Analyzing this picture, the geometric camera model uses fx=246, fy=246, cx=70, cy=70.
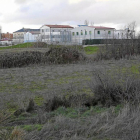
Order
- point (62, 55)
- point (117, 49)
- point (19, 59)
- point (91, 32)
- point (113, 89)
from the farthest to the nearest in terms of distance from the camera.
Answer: point (91, 32) < point (117, 49) < point (62, 55) < point (19, 59) < point (113, 89)

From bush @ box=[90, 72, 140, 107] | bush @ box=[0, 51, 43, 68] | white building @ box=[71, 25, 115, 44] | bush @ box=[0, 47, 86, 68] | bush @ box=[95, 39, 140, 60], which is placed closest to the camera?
bush @ box=[90, 72, 140, 107]

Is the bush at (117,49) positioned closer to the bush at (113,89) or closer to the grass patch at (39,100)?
the grass patch at (39,100)

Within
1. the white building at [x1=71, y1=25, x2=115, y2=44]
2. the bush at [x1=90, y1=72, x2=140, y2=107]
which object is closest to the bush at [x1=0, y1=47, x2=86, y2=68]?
the bush at [x1=90, y1=72, x2=140, y2=107]

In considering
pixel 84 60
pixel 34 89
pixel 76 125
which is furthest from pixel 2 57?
pixel 76 125

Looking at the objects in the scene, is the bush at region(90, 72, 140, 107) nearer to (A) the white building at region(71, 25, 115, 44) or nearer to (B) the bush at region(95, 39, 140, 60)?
(B) the bush at region(95, 39, 140, 60)

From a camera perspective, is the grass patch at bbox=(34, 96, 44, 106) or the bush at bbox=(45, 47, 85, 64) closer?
the grass patch at bbox=(34, 96, 44, 106)

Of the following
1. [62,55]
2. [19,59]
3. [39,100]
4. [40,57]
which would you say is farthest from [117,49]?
[39,100]

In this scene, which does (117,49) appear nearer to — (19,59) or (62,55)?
(62,55)

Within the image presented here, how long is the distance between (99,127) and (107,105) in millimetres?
2436

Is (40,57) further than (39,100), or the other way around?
(40,57)

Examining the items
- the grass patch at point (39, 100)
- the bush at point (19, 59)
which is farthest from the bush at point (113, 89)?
the bush at point (19, 59)

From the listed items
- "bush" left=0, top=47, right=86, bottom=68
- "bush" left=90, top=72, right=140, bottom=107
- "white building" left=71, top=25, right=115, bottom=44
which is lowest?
"bush" left=90, top=72, right=140, bottom=107

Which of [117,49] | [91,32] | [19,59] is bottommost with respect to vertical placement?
[19,59]

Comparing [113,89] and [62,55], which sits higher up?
[62,55]
